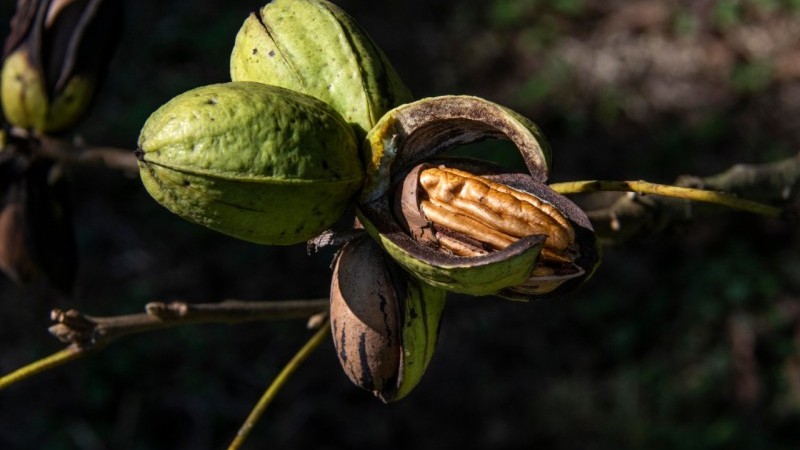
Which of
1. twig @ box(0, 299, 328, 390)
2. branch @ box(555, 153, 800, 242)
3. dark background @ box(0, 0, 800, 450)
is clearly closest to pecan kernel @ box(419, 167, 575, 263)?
branch @ box(555, 153, 800, 242)

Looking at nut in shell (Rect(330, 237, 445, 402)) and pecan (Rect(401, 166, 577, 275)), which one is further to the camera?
nut in shell (Rect(330, 237, 445, 402))

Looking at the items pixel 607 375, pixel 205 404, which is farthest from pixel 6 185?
pixel 607 375

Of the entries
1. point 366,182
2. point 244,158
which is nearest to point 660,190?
point 366,182

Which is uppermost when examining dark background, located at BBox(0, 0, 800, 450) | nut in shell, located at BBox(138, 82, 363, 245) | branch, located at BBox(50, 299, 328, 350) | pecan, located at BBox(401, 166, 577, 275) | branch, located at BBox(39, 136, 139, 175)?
nut in shell, located at BBox(138, 82, 363, 245)

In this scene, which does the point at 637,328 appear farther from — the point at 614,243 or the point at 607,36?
the point at 614,243

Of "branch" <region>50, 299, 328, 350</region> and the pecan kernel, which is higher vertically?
the pecan kernel

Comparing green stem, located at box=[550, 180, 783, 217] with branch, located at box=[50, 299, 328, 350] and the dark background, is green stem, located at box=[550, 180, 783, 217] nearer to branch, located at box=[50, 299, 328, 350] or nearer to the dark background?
branch, located at box=[50, 299, 328, 350]

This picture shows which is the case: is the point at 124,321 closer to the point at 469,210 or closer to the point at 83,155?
the point at 83,155
